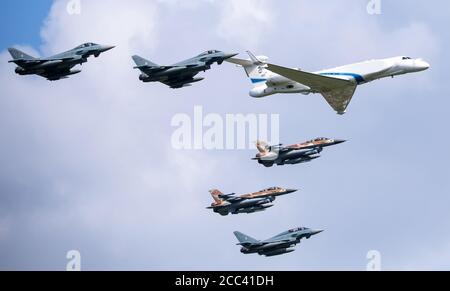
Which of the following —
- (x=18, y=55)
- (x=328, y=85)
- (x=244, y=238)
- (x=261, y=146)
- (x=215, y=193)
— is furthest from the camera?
(x=215, y=193)

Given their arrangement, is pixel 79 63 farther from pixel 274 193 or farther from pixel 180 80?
pixel 274 193

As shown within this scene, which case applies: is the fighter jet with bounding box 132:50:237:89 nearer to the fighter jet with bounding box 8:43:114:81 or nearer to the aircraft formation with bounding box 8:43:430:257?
the aircraft formation with bounding box 8:43:430:257

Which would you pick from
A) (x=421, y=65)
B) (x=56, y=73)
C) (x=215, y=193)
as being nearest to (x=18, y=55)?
(x=56, y=73)

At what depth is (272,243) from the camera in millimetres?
148500

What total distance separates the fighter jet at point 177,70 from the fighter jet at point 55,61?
3.39 meters

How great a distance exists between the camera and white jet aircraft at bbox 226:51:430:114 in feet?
467

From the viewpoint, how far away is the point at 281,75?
143250 mm

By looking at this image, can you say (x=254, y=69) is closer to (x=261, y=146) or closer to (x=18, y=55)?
(x=261, y=146)

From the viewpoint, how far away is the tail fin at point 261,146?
152212 millimetres

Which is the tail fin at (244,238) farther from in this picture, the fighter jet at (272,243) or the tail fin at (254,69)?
the tail fin at (254,69)

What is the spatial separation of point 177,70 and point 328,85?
42.1 feet
